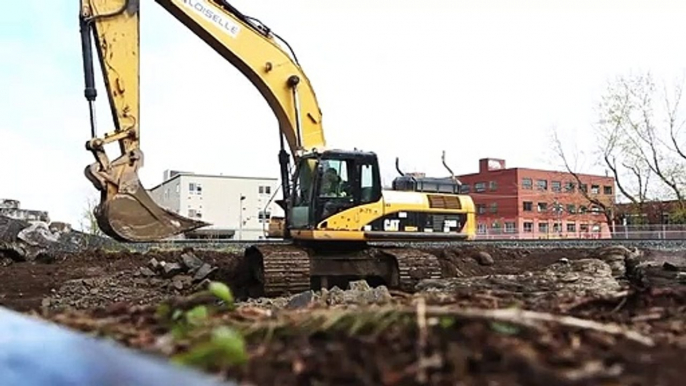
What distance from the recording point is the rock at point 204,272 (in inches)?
446

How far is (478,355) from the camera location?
4.27ft

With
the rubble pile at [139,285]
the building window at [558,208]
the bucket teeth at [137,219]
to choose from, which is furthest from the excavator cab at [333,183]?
the building window at [558,208]

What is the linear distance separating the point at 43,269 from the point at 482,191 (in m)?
46.7

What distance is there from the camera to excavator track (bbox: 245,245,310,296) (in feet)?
31.7

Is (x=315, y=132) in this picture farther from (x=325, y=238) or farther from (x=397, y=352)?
(x=397, y=352)

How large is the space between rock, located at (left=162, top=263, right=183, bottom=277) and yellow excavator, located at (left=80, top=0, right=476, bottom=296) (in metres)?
1.48

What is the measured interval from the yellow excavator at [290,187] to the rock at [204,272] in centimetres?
82

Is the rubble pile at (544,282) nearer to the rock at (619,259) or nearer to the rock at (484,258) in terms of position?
the rock at (619,259)

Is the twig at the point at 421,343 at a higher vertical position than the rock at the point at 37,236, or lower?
lower

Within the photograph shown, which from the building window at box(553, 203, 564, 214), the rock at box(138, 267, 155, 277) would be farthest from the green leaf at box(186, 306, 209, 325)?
the building window at box(553, 203, 564, 214)

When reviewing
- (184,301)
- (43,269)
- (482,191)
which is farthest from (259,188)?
(184,301)

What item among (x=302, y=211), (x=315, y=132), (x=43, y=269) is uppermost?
(x=315, y=132)

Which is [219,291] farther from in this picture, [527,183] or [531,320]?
[527,183]

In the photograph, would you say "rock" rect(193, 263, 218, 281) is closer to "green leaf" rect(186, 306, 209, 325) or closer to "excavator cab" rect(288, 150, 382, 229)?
"excavator cab" rect(288, 150, 382, 229)
